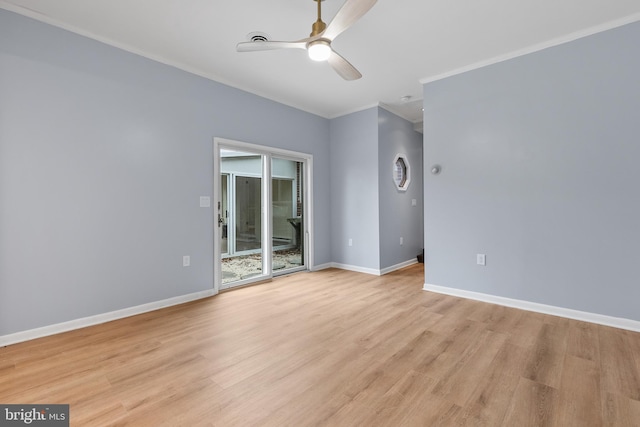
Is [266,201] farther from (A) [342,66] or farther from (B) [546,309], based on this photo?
(B) [546,309]

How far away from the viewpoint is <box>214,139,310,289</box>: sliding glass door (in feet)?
14.6

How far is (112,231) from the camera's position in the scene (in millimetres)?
2898

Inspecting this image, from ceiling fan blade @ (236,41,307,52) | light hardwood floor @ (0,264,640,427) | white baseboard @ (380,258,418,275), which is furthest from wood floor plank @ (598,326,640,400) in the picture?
ceiling fan blade @ (236,41,307,52)

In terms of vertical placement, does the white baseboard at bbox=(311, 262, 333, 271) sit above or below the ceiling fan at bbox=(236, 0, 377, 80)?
below

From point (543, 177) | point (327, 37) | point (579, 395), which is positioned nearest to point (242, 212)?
point (327, 37)

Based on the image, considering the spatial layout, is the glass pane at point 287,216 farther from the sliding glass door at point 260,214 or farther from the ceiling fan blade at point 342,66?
the ceiling fan blade at point 342,66

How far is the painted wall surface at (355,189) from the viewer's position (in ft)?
15.7

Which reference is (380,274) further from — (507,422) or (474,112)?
(507,422)

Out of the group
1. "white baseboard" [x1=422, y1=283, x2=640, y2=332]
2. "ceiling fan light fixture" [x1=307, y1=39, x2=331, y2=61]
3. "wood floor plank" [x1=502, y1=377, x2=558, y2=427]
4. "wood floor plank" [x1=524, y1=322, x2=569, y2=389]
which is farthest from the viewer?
"white baseboard" [x1=422, y1=283, x2=640, y2=332]

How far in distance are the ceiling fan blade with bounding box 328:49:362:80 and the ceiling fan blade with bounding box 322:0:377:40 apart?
0.31 meters

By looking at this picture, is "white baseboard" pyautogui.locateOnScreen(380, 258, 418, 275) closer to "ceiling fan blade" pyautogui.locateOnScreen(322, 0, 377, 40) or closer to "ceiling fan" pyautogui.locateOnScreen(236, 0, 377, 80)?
"ceiling fan" pyautogui.locateOnScreen(236, 0, 377, 80)

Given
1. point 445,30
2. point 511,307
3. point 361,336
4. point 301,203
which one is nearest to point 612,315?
point 511,307

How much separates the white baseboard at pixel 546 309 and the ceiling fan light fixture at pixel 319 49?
3078mm

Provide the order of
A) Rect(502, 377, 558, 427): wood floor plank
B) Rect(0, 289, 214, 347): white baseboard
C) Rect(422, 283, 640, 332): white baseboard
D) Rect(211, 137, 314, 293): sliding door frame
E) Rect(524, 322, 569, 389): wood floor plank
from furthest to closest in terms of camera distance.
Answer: Rect(211, 137, 314, 293): sliding door frame
Rect(422, 283, 640, 332): white baseboard
Rect(0, 289, 214, 347): white baseboard
Rect(524, 322, 569, 389): wood floor plank
Rect(502, 377, 558, 427): wood floor plank
